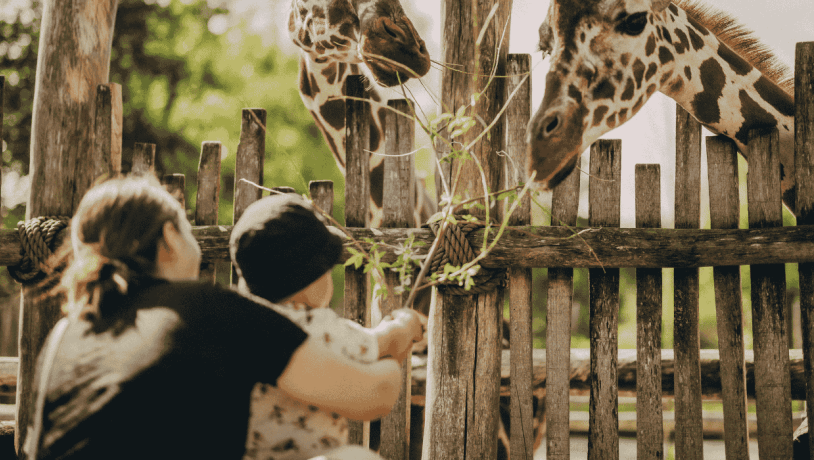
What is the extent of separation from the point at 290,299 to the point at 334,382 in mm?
266

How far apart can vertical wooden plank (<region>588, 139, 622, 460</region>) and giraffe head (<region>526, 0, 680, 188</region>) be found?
0.87 ft

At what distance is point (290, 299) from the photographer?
5.01 feet

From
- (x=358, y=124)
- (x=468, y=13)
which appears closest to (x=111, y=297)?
(x=358, y=124)

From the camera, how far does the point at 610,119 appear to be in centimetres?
259

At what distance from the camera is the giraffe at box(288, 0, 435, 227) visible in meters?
2.83

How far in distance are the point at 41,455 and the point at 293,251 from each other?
0.70 meters

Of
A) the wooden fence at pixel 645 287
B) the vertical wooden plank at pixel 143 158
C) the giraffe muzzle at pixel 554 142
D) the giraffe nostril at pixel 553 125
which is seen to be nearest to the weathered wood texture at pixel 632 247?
the wooden fence at pixel 645 287

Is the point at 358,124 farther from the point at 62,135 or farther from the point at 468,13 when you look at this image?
the point at 62,135

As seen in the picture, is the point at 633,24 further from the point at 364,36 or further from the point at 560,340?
the point at 560,340

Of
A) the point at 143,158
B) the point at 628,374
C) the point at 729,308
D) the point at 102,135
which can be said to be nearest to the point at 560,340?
the point at 729,308

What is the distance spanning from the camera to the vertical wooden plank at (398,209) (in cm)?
288

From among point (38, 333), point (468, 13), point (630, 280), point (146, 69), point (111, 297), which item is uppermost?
point (146, 69)

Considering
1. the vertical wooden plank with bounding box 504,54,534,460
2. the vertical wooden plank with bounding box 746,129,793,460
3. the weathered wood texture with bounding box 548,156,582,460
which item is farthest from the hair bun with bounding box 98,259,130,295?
the vertical wooden plank with bounding box 746,129,793,460

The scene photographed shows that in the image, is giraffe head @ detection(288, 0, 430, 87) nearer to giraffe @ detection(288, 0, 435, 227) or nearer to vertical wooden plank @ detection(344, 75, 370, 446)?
giraffe @ detection(288, 0, 435, 227)
